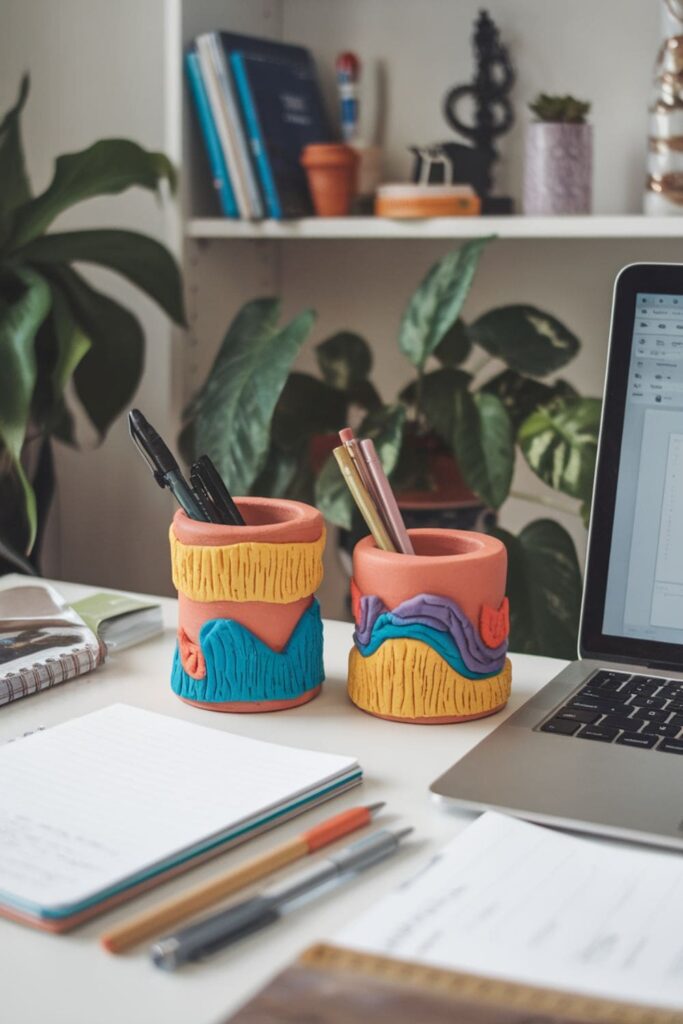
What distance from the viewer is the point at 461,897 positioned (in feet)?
1.69

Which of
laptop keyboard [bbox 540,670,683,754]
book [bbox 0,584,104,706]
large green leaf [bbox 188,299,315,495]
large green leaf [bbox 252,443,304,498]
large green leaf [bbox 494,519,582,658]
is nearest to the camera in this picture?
laptop keyboard [bbox 540,670,683,754]

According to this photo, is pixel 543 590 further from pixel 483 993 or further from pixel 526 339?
pixel 483 993

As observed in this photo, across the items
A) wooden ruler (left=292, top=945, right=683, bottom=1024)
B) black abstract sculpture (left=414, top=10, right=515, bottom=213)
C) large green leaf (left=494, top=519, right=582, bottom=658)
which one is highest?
black abstract sculpture (left=414, top=10, right=515, bottom=213)

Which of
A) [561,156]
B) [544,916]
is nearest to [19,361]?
[561,156]

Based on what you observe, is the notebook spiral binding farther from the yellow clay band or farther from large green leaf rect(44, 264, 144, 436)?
large green leaf rect(44, 264, 144, 436)

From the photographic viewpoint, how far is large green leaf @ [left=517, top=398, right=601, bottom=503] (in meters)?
1.35

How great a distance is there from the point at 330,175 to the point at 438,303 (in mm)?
317

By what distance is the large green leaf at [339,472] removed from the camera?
1388 mm

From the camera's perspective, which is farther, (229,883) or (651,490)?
(651,490)

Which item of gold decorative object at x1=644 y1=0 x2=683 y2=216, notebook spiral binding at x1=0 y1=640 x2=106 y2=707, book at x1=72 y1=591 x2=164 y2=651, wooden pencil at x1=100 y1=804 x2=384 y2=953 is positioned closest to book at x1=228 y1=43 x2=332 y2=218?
gold decorative object at x1=644 y1=0 x2=683 y2=216

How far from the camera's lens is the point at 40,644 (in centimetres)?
84

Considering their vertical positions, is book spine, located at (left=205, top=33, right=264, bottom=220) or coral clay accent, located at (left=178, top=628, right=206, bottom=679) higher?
book spine, located at (left=205, top=33, right=264, bottom=220)

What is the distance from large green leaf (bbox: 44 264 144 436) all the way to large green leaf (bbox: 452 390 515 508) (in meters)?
0.46

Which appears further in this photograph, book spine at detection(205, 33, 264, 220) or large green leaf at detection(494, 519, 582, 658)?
book spine at detection(205, 33, 264, 220)
